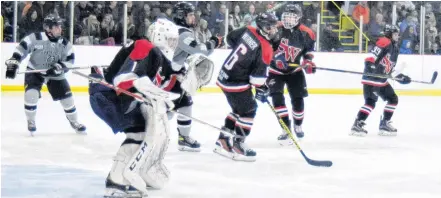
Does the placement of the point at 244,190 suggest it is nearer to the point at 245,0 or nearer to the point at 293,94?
the point at 293,94

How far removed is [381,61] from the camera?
576 cm

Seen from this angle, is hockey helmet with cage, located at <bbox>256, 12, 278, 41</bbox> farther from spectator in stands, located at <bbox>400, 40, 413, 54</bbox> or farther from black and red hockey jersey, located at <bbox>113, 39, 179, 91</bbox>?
spectator in stands, located at <bbox>400, 40, 413, 54</bbox>

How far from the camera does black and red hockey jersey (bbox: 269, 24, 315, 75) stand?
5.31 meters

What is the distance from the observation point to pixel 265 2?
32.2 feet

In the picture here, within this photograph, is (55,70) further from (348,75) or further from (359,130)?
(348,75)

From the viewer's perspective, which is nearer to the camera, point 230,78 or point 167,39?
point 167,39

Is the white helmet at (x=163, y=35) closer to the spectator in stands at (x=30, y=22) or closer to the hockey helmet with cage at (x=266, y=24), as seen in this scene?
the hockey helmet with cage at (x=266, y=24)

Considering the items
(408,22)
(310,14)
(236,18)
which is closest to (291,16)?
(236,18)

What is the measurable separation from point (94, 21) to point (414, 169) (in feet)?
17.8

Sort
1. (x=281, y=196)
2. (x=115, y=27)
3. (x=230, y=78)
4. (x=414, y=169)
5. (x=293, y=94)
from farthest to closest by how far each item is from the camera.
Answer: (x=115, y=27) → (x=293, y=94) → (x=230, y=78) → (x=414, y=169) → (x=281, y=196)

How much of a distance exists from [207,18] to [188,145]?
4.79 m

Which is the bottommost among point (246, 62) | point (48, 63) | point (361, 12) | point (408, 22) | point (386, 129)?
point (386, 129)

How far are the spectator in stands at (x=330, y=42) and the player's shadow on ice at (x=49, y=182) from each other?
580 centimetres

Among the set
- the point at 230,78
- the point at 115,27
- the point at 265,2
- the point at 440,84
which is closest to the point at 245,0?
the point at 265,2
